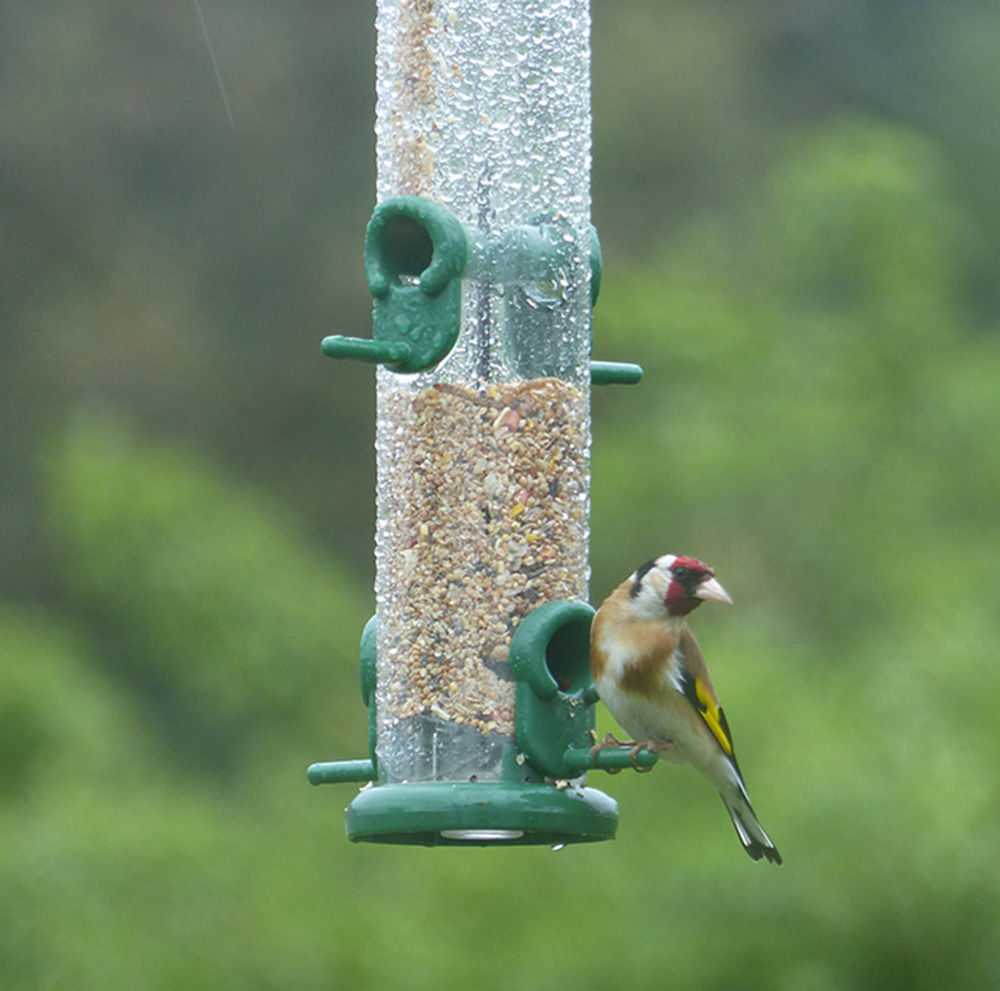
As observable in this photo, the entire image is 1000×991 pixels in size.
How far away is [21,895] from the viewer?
11430 mm

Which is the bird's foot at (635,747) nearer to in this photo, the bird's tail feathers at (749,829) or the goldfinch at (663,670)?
the goldfinch at (663,670)

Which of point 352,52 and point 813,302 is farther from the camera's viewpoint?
point 352,52

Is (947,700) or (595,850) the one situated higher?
(947,700)

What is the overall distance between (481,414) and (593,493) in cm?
710

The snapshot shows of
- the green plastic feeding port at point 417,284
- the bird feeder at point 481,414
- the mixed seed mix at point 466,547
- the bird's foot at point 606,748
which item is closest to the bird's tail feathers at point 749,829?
the bird's foot at point 606,748

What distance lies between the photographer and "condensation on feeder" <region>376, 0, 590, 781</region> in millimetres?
6246

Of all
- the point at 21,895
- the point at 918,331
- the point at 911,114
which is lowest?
the point at 21,895

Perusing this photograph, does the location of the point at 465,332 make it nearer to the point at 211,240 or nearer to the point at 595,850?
the point at 595,850

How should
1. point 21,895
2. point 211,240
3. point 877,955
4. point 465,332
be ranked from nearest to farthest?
1. point 465,332
2. point 877,955
3. point 21,895
4. point 211,240

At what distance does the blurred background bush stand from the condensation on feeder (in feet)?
11.9

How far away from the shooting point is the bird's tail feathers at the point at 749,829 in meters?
6.80

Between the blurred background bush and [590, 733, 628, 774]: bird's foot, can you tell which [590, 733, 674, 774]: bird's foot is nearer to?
[590, 733, 628, 774]: bird's foot

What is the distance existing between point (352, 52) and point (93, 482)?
709 cm

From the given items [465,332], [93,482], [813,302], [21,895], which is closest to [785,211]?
[813,302]
